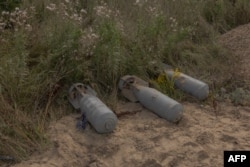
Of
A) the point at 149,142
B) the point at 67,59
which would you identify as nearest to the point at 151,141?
the point at 149,142

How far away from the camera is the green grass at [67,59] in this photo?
12.8ft

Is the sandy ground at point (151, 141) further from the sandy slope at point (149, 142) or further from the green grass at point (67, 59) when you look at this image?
the green grass at point (67, 59)

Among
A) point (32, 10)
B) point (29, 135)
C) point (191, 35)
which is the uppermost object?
point (32, 10)

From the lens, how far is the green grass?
12.8ft

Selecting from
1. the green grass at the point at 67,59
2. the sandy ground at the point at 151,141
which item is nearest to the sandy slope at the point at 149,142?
the sandy ground at the point at 151,141

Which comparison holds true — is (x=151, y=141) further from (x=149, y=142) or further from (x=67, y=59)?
(x=67, y=59)

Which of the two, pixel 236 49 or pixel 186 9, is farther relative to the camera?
pixel 186 9

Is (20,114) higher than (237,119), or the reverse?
(20,114)

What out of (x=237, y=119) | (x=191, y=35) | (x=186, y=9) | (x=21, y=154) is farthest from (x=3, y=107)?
(x=186, y=9)

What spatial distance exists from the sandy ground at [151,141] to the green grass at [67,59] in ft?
0.64

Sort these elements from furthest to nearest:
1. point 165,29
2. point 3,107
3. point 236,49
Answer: point 236,49
point 165,29
point 3,107

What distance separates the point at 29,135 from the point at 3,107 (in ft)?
1.21

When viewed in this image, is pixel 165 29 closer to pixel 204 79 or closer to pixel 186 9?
pixel 204 79

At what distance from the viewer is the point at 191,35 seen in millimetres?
6098
